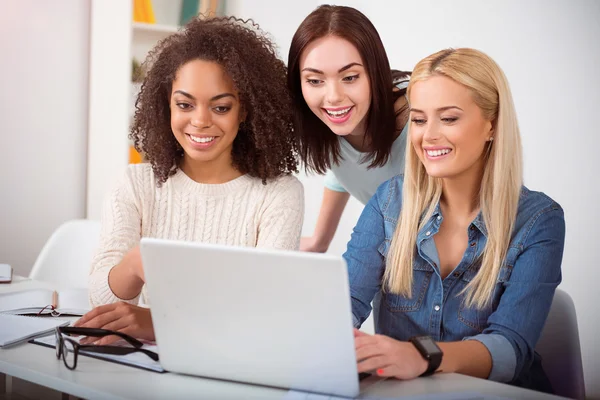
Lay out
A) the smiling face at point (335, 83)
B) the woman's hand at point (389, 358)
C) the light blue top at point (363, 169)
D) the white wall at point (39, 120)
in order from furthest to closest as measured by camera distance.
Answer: the white wall at point (39, 120) < the light blue top at point (363, 169) < the smiling face at point (335, 83) < the woman's hand at point (389, 358)

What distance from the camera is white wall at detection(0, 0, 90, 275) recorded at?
3641mm

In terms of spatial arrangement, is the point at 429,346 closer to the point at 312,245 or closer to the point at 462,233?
the point at 462,233

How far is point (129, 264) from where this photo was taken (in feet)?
5.24

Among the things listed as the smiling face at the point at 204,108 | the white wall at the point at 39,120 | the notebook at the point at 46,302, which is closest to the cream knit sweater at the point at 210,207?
the smiling face at the point at 204,108

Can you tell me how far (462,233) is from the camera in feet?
5.18

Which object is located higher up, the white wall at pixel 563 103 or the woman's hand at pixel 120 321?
the white wall at pixel 563 103

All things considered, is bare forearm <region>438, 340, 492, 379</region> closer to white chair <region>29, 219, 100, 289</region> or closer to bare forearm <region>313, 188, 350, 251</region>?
bare forearm <region>313, 188, 350, 251</region>

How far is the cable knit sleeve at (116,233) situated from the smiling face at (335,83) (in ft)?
1.61

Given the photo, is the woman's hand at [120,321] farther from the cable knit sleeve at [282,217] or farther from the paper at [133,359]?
the cable knit sleeve at [282,217]

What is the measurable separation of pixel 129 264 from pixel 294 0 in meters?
2.69

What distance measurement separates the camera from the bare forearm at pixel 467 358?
124 cm

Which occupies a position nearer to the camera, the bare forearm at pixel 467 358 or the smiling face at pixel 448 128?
the bare forearm at pixel 467 358

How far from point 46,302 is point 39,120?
2.21 meters

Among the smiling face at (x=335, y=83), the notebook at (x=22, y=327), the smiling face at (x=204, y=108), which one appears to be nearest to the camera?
the notebook at (x=22, y=327)
